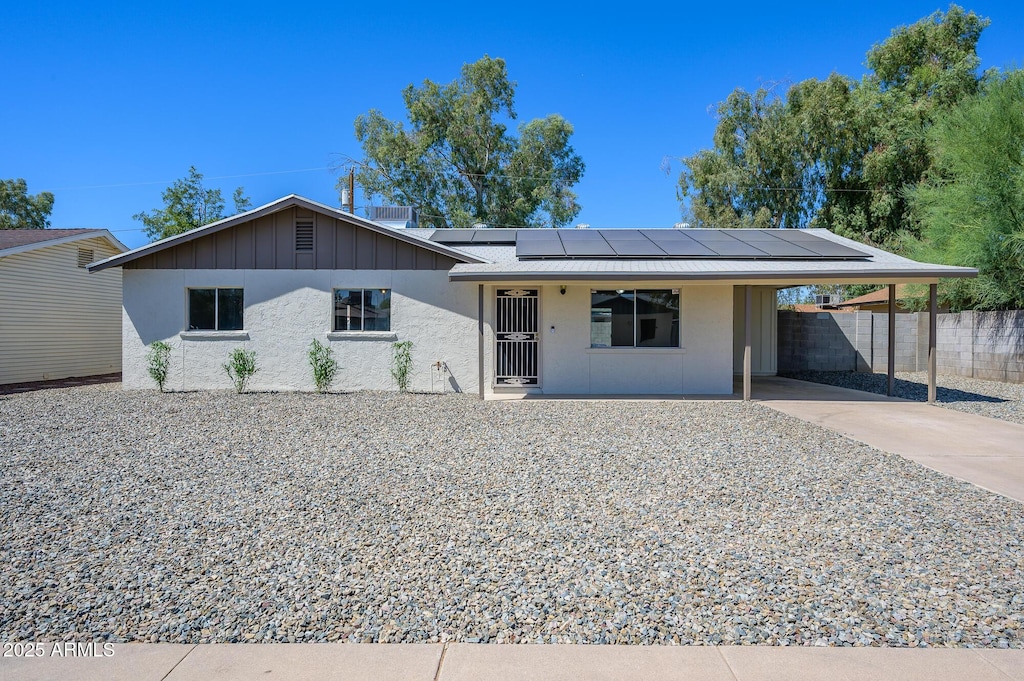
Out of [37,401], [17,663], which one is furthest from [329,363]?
[17,663]

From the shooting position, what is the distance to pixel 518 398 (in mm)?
11328

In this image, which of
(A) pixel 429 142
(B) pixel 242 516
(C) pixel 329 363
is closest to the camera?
(B) pixel 242 516

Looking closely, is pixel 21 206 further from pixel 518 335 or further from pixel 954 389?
pixel 954 389

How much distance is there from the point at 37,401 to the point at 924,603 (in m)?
13.5

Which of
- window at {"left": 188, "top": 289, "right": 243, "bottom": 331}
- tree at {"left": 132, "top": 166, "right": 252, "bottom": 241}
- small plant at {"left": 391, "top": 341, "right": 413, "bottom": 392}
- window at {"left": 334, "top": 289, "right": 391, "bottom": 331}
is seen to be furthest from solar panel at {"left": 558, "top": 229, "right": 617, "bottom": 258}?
tree at {"left": 132, "top": 166, "right": 252, "bottom": 241}

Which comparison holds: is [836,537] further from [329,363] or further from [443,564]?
[329,363]

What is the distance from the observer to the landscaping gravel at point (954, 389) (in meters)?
10.2

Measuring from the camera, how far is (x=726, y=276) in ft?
34.1

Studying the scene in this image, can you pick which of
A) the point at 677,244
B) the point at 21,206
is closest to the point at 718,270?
the point at 677,244

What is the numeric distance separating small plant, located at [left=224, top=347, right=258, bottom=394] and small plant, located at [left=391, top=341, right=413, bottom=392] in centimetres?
291

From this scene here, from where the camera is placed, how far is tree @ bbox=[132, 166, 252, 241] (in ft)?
91.1

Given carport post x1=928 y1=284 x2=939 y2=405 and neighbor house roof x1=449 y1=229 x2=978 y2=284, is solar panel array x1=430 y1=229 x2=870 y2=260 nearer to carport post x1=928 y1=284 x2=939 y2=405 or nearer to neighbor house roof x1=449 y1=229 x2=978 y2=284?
neighbor house roof x1=449 y1=229 x2=978 y2=284

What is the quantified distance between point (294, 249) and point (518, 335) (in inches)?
197

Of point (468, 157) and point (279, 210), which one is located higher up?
point (468, 157)
